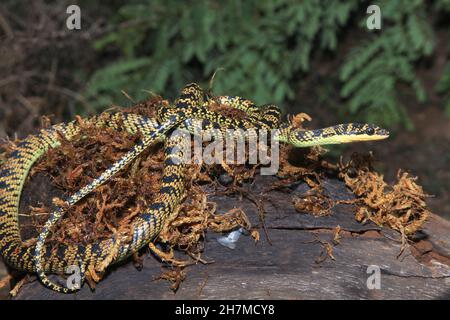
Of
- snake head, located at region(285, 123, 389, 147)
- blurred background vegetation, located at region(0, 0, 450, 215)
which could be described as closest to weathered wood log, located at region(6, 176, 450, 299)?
snake head, located at region(285, 123, 389, 147)

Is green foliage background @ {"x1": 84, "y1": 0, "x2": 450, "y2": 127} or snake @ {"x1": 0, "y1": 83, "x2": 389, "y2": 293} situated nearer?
snake @ {"x1": 0, "y1": 83, "x2": 389, "y2": 293}

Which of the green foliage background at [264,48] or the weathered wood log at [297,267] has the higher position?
the green foliage background at [264,48]

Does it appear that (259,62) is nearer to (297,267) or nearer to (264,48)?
(264,48)

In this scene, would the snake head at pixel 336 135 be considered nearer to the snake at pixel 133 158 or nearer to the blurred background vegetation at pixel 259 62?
the snake at pixel 133 158

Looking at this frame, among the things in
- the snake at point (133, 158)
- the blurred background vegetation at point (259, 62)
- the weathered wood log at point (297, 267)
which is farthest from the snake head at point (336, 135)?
the blurred background vegetation at point (259, 62)

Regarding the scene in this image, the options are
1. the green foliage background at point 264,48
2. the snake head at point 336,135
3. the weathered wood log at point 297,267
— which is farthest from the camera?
the green foliage background at point 264,48

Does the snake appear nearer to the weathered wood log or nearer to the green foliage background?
the weathered wood log

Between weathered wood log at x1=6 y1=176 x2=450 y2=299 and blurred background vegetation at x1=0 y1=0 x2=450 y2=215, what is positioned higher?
blurred background vegetation at x1=0 y1=0 x2=450 y2=215
